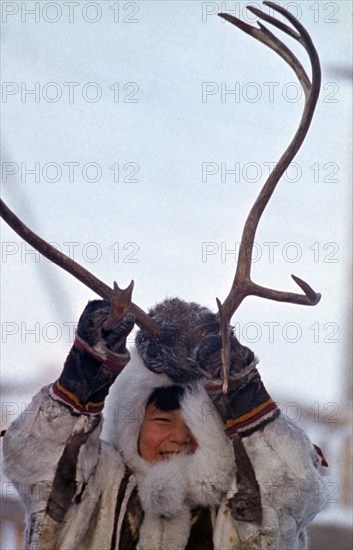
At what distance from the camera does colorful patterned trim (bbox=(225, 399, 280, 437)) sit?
2.21m

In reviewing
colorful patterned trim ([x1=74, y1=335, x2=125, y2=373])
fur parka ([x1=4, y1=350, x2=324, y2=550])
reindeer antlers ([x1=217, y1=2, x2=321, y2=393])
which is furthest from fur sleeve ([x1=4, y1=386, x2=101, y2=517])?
reindeer antlers ([x1=217, y1=2, x2=321, y2=393])

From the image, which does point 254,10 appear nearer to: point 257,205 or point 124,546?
point 257,205

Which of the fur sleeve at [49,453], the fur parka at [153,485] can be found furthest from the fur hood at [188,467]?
the fur sleeve at [49,453]

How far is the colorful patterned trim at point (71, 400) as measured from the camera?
2191 millimetres

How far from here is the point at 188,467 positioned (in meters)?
2.28

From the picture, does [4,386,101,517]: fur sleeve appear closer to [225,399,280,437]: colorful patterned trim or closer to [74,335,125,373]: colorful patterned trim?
[74,335,125,373]: colorful patterned trim

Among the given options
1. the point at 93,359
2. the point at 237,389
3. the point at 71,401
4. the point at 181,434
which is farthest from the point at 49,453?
the point at 237,389

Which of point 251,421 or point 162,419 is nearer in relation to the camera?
point 251,421

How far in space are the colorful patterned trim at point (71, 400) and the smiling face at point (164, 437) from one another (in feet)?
0.69

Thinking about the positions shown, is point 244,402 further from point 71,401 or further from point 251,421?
point 71,401

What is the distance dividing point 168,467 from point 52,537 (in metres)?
0.31

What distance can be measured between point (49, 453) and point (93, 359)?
239 millimetres

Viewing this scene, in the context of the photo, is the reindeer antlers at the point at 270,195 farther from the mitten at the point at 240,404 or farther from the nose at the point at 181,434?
the nose at the point at 181,434

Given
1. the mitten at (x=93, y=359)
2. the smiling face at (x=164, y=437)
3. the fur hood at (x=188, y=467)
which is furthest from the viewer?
the smiling face at (x=164, y=437)
